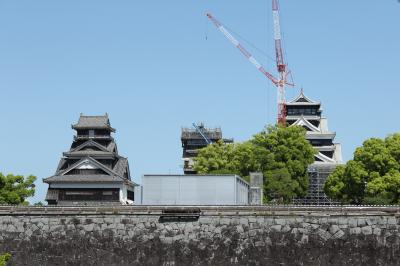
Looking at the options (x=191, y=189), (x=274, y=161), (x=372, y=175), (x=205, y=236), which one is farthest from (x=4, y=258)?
(x=274, y=161)

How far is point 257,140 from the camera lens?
77.8 m

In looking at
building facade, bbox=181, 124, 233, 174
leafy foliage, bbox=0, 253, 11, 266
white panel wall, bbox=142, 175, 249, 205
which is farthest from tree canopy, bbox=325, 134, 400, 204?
building facade, bbox=181, 124, 233, 174

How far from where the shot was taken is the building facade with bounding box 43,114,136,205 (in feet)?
268

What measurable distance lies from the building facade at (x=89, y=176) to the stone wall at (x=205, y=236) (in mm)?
38049

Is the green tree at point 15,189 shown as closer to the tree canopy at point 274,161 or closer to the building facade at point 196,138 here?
the tree canopy at point 274,161

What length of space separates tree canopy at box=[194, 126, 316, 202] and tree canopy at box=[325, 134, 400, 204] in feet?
17.8

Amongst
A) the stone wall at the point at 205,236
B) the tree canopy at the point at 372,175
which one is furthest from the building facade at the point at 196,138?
the stone wall at the point at 205,236

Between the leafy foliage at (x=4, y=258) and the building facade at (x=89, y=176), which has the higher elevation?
the building facade at (x=89, y=176)

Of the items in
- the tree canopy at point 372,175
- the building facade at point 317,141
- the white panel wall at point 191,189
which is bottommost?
the white panel wall at point 191,189

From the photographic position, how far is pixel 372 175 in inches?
2579

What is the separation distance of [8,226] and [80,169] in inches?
1697

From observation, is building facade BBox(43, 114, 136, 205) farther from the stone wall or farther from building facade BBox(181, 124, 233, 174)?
building facade BBox(181, 124, 233, 174)

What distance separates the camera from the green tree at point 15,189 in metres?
65.9

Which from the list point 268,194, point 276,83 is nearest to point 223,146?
point 268,194
